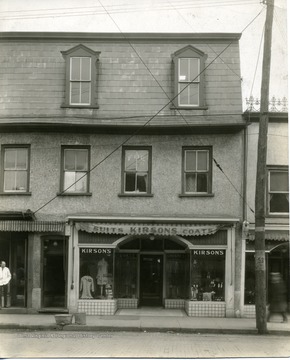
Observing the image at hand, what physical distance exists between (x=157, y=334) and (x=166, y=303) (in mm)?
2992

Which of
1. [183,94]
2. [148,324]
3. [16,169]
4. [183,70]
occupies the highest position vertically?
[183,70]

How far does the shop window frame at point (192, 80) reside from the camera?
17.0 meters

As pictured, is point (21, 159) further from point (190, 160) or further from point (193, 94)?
point (193, 94)

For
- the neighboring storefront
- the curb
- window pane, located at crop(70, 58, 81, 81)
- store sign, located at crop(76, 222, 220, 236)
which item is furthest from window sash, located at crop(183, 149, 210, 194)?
the curb

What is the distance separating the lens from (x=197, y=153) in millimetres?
17562

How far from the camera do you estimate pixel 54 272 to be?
17.6 metres

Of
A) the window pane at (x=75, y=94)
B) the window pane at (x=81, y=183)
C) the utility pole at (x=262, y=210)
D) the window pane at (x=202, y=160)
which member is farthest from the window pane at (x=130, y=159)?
the utility pole at (x=262, y=210)

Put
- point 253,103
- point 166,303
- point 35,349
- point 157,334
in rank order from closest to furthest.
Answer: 1. point 35,349
2. point 157,334
3. point 253,103
4. point 166,303

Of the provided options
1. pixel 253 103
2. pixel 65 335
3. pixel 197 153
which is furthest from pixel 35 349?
pixel 253 103

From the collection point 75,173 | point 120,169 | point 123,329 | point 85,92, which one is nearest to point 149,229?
point 120,169

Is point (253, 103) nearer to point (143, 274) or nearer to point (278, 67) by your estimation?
point (278, 67)

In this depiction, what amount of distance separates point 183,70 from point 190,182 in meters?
3.31

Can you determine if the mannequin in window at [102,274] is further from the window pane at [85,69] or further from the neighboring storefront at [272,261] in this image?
the window pane at [85,69]

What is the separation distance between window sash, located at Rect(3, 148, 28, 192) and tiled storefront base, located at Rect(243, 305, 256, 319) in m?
7.24
